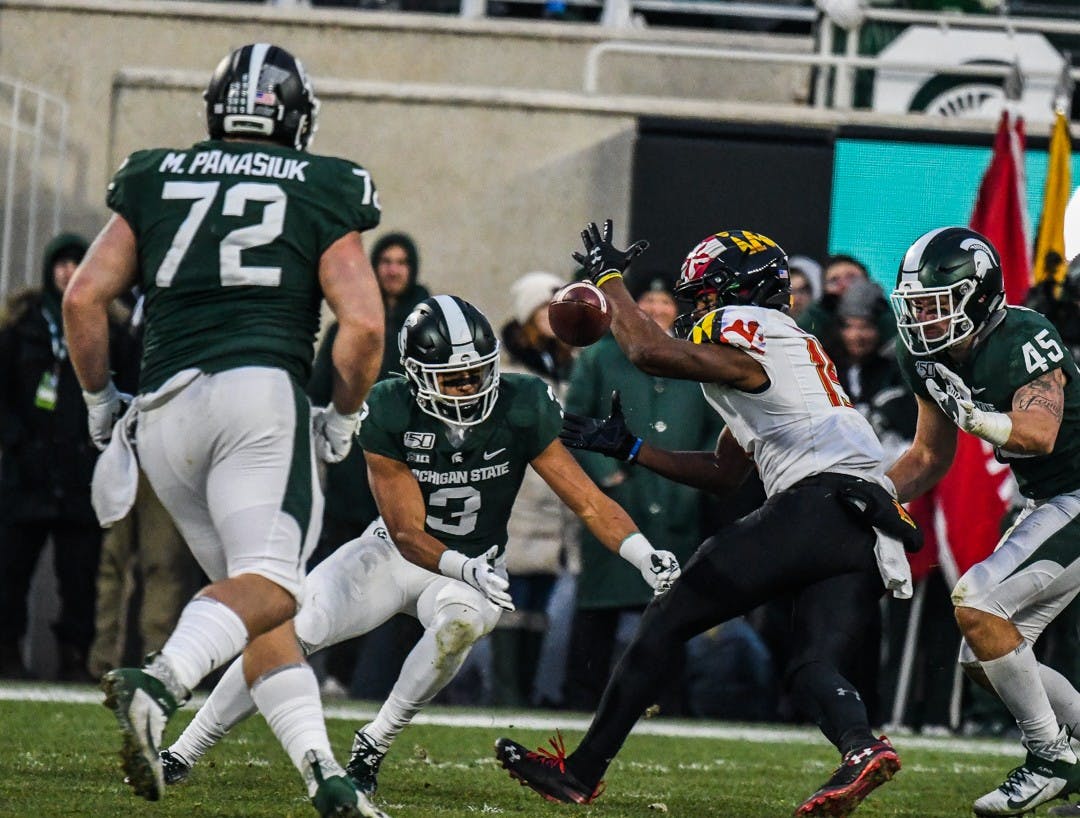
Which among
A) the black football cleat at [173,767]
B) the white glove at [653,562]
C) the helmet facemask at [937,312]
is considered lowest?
the black football cleat at [173,767]

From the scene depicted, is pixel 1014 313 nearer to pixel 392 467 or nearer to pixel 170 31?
pixel 392 467

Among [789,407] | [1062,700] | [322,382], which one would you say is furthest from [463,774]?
[322,382]

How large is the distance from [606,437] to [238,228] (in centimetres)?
154

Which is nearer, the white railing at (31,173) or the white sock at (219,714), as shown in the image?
the white sock at (219,714)

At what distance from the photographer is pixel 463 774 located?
6168 mm

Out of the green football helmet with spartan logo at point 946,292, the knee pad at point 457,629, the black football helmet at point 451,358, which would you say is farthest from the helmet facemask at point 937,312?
the knee pad at point 457,629

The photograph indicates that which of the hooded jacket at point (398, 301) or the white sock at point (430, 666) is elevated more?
the hooded jacket at point (398, 301)

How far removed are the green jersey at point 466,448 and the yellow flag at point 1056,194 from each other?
4208 mm

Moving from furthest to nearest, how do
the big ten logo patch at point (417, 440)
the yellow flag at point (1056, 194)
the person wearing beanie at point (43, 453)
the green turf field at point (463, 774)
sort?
the yellow flag at point (1056, 194) → the person wearing beanie at point (43, 453) → the big ten logo patch at point (417, 440) → the green turf field at point (463, 774)

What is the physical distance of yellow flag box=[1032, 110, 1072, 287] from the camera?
369 inches

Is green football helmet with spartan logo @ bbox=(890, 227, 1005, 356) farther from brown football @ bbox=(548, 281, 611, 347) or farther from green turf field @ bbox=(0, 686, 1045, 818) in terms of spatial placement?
green turf field @ bbox=(0, 686, 1045, 818)

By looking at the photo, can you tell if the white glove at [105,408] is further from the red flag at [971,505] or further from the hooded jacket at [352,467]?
the red flag at [971,505]

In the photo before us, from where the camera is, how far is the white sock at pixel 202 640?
166 inches

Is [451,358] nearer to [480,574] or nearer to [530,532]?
[480,574]
